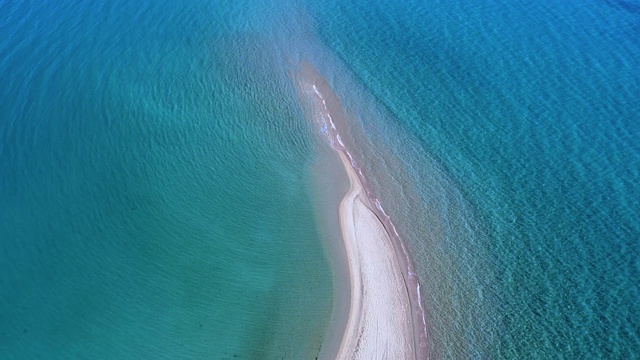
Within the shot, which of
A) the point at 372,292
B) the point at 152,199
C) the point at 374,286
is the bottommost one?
the point at 152,199

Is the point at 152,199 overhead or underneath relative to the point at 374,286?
underneath

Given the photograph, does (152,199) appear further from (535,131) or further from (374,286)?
(535,131)

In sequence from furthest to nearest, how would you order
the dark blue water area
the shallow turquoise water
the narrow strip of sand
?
the dark blue water area, the shallow turquoise water, the narrow strip of sand

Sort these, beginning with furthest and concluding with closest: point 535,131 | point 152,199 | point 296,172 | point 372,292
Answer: point 535,131 → point 296,172 → point 152,199 → point 372,292

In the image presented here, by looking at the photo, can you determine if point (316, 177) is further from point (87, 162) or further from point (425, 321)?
point (87, 162)

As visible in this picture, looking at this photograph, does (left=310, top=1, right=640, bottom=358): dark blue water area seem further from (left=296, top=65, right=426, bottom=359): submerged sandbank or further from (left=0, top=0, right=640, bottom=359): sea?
(left=296, top=65, right=426, bottom=359): submerged sandbank

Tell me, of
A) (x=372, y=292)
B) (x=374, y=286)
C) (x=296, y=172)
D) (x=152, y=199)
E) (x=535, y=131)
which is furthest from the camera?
(x=535, y=131)

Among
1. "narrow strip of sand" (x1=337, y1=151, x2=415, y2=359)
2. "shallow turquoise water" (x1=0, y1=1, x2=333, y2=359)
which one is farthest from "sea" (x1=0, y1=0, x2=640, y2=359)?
"narrow strip of sand" (x1=337, y1=151, x2=415, y2=359)

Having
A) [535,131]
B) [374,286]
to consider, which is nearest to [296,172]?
[374,286]

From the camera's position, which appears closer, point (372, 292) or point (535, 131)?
point (372, 292)
